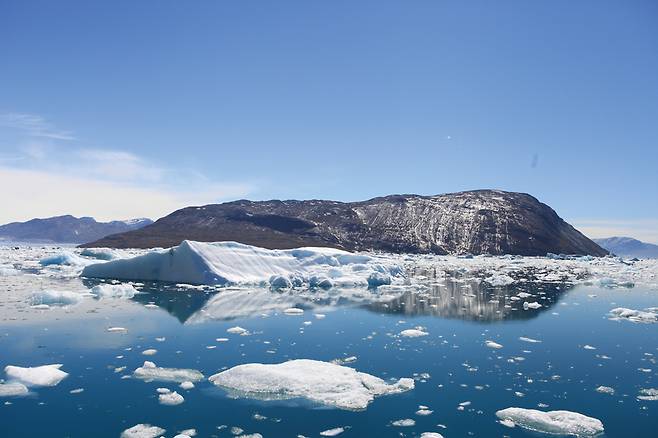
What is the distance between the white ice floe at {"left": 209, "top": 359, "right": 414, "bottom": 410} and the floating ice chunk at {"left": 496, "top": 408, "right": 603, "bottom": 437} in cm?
186

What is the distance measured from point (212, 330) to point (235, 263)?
1282 centimetres

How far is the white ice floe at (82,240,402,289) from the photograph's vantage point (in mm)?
24625

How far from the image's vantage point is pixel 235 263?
1019 inches

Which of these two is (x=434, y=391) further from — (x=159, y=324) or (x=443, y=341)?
(x=159, y=324)

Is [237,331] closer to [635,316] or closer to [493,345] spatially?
[493,345]

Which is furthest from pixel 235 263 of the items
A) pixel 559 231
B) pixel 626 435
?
pixel 559 231

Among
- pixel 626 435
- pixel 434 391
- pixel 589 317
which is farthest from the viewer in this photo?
pixel 589 317

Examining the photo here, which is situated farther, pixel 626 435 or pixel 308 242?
pixel 308 242

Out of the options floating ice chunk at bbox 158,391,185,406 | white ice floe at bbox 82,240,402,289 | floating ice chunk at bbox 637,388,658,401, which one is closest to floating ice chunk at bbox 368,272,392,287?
white ice floe at bbox 82,240,402,289

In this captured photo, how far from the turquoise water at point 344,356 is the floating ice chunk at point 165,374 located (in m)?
0.25

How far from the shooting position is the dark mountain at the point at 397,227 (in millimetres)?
93438

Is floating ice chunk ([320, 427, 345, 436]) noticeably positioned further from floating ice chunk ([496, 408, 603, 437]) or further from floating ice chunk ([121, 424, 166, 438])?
floating ice chunk ([496, 408, 603, 437])

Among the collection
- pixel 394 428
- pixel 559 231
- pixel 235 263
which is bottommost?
pixel 394 428

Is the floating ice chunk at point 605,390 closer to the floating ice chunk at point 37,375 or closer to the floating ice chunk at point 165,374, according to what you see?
the floating ice chunk at point 165,374
